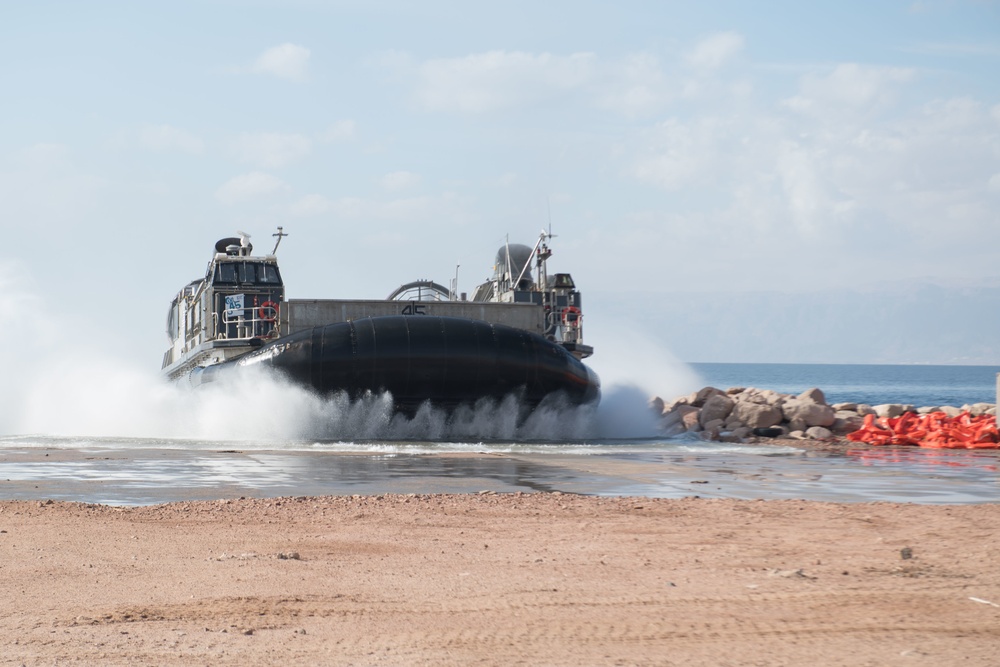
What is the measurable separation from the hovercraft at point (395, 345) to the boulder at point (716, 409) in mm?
2133

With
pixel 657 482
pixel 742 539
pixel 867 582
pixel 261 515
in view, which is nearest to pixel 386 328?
pixel 657 482

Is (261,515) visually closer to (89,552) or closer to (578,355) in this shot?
(89,552)

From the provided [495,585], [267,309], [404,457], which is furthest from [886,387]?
[495,585]

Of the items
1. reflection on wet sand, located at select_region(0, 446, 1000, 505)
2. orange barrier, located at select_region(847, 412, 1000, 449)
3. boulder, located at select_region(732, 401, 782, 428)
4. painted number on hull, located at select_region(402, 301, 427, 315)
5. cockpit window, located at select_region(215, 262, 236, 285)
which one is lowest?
reflection on wet sand, located at select_region(0, 446, 1000, 505)

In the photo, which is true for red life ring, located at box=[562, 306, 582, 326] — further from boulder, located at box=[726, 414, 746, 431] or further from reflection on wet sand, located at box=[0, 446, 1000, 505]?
reflection on wet sand, located at box=[0, 446, 1000, 505]

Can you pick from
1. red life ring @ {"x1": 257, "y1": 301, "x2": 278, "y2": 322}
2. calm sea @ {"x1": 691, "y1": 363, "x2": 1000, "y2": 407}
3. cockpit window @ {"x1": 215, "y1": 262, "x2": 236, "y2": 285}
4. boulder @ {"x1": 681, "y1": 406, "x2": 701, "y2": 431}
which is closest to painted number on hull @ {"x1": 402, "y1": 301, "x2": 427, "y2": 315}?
red life ring @ {"x1": 257, "y1": 301, "x2": 278, "y2": 322}

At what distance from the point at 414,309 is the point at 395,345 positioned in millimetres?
2138

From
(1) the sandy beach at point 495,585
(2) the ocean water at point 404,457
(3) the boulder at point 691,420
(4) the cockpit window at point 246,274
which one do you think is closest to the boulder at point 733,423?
(3) the boulder at point 691,420

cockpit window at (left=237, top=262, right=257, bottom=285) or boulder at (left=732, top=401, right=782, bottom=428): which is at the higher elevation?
cockpit window at (left=237, top=262, right=257, bottom=285)

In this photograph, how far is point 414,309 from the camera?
1712 centimetres

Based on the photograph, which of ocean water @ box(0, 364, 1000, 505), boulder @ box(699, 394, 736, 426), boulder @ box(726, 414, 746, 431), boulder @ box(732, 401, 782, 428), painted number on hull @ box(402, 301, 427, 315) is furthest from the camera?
boulder @ box(699, 394, 736, 426)

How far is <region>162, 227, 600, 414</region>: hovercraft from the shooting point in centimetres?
1498

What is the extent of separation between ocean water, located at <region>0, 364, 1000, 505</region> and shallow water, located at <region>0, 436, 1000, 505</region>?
0.02 metres

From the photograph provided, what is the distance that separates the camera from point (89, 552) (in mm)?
5000
